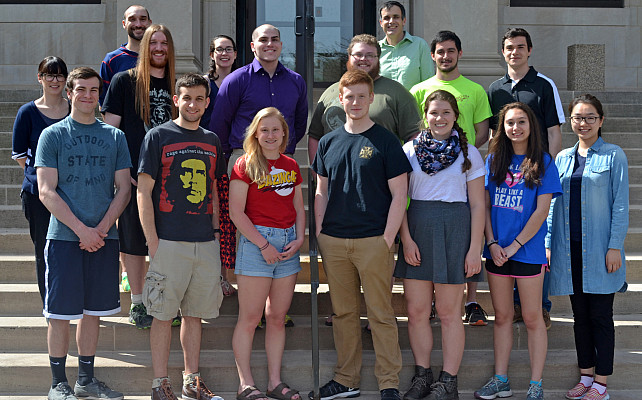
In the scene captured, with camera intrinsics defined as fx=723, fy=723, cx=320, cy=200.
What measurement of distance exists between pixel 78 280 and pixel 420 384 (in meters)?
2.27

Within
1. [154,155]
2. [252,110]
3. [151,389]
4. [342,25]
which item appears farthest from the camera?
[342,25]

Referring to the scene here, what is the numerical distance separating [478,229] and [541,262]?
46 centimetres

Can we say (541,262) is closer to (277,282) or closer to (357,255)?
(357,255)

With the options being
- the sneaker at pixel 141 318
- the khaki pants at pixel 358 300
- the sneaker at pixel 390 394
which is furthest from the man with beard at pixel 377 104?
the sneaker at pixel 141 318

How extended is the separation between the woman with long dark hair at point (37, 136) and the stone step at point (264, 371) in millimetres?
588

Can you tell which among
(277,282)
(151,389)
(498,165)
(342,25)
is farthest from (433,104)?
(342,25)

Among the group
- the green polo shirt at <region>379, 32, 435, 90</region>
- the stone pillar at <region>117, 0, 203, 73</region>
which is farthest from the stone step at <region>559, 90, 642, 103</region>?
the stone pillar at <region>117, 0, 203, 73</region>

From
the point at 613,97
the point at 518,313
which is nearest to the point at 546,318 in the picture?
the point at 518,313

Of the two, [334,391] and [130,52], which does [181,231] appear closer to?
[334,391]

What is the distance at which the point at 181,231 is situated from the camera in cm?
452

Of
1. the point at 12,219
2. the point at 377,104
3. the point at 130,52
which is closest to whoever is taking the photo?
the point at 377,104

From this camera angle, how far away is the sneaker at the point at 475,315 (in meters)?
5.29

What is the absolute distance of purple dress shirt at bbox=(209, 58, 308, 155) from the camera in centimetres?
521

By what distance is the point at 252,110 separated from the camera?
5.22 meters
